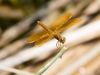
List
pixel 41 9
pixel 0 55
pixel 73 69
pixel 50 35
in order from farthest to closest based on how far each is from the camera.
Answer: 1. pixel 41 9
2. pixel 0 55
3. pixel 73 69
4. pixel 50 35

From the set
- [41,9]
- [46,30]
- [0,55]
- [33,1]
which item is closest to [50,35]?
[46,30]

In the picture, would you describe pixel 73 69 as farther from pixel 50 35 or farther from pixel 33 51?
Result: pixel 50 35

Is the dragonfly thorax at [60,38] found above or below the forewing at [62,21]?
below

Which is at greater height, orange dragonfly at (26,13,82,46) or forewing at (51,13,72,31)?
forewing at (51,13,72,31)

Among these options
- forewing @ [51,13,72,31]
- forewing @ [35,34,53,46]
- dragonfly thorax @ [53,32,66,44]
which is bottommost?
dragonfly thorax @ [53,32,66,44]

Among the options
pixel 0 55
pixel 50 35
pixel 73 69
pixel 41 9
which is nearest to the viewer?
pixel 50 35

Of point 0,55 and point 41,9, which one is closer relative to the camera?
point 0,55

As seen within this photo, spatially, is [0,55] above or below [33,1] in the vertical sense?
below

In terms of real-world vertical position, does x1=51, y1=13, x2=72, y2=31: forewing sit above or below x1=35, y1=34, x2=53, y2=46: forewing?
above

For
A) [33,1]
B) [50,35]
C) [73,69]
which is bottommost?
[50,35]

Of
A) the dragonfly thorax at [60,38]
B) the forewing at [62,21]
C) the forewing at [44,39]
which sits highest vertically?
the forewing at [62,21]

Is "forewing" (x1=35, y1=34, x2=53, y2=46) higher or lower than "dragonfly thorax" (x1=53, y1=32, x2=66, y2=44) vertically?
higher
